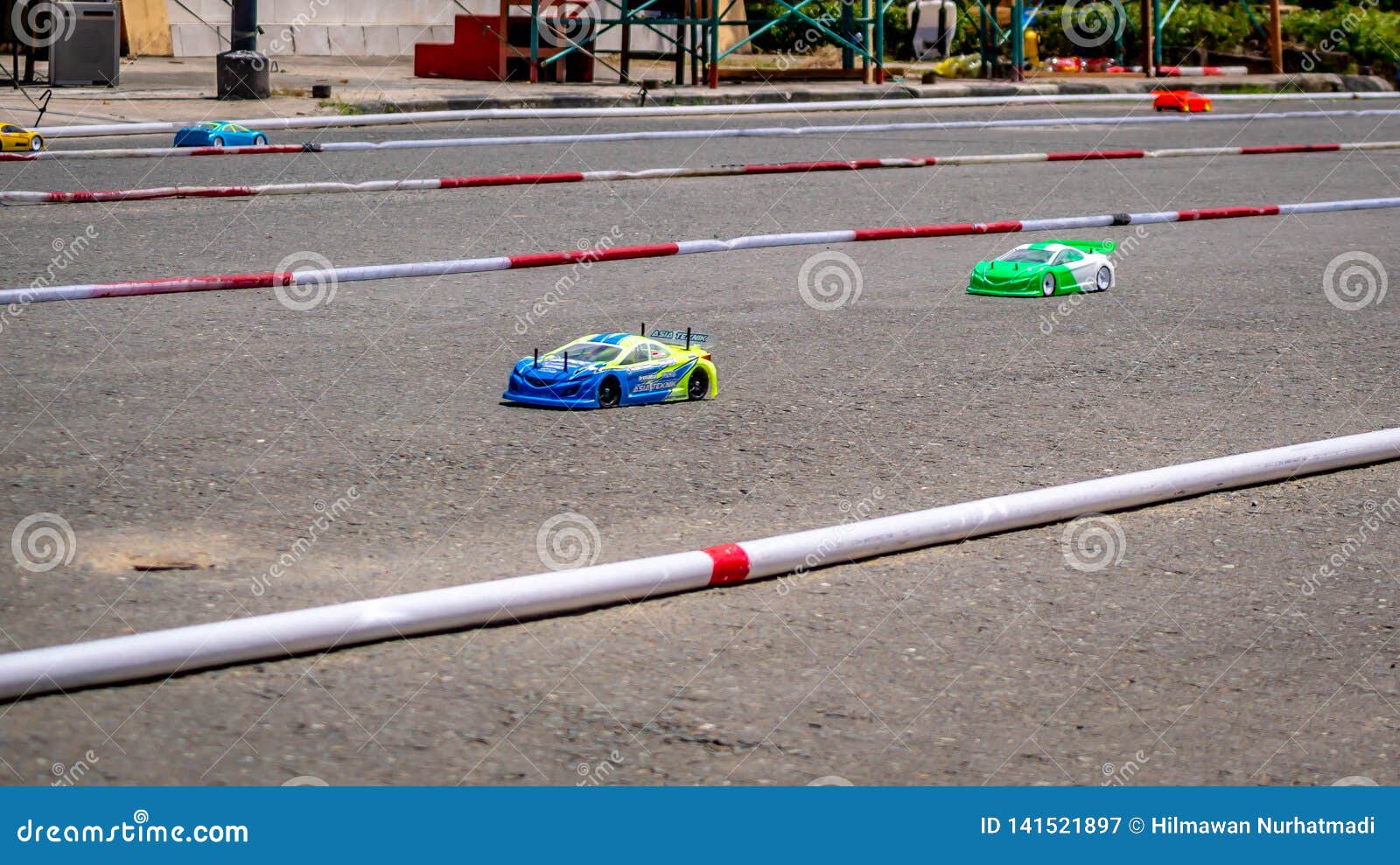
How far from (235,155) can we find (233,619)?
12616mm

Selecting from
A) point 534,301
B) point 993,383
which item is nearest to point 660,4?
point 534,301

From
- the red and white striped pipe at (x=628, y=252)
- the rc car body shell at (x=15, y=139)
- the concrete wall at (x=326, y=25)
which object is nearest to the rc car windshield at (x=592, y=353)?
the red and white striped pipe at (x=628, y=252)

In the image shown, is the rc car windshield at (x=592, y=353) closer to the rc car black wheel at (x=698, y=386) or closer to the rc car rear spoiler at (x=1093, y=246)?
the rc car black wheel at (x=698, y=386)

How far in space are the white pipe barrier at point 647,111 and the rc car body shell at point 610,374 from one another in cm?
1162

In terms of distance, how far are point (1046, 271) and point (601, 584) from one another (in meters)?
6.45

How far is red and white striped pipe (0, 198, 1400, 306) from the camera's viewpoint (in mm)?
9859

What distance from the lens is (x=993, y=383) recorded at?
838 cm

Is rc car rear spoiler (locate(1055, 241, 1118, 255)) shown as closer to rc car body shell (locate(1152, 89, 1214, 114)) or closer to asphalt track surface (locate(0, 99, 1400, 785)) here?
asphalt track surface (locate(0, 99, 1400, 785))

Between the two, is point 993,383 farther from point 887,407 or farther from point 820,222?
point 820,222

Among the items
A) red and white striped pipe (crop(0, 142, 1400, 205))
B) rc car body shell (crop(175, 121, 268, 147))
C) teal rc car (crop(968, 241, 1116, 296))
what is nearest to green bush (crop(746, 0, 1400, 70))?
red and white striped pipe (crop(0, 142, 1400, 205))

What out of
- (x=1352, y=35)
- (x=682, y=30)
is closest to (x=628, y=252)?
(x=682, y=30)

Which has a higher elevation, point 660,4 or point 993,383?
point 660,4

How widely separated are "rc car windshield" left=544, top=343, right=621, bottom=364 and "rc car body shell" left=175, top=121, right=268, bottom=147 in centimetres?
1040

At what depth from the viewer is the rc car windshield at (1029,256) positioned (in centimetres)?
1102
